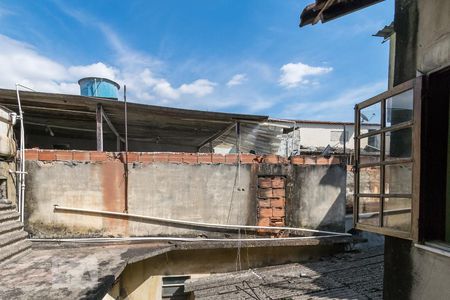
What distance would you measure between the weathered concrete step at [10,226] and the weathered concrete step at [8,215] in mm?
56

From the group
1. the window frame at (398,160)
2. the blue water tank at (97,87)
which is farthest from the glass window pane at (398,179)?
the blue water tank at (97,87)

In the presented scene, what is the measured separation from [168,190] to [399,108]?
12.9 ft

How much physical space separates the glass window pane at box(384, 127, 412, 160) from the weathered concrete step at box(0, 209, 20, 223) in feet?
15.5

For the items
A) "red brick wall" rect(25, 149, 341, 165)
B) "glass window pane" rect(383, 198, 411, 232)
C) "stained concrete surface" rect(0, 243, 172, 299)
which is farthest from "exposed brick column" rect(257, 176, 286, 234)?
"glass window pane" rect(383, 198, 411, 232)

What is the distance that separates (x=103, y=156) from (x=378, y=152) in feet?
13.9

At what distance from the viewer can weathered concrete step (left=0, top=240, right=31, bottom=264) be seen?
3790mm

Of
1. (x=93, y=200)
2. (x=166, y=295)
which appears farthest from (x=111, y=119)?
(x=166, y=295)

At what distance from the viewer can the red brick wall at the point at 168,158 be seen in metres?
5.09

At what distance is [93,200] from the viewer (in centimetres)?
518

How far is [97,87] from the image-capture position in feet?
26.7

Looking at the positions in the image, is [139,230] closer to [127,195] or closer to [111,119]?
[127,195]

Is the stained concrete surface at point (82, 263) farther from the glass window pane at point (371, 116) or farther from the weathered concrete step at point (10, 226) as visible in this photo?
the glass window pane at point (371, 116)

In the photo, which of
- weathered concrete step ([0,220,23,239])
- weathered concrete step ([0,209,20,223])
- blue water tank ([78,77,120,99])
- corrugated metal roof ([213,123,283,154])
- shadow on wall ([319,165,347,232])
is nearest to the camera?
weathered concrete step ([0,220,23,239])

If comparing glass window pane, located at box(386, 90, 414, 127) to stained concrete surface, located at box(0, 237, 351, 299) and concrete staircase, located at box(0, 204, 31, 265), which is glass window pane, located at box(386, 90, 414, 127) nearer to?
stained concrete surface, located at box(0, 237, 351, 299)
